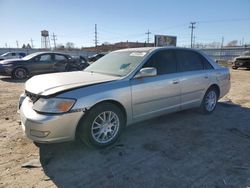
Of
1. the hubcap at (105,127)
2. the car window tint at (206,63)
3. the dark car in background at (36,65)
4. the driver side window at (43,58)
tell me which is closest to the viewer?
the hubcap at (105,127)

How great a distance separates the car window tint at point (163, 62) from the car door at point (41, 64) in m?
9.60

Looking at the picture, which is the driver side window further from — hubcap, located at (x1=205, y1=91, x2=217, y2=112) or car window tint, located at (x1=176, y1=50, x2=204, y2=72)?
hubcap, located at (x1=205, y1=91, x2=217, y2=112)

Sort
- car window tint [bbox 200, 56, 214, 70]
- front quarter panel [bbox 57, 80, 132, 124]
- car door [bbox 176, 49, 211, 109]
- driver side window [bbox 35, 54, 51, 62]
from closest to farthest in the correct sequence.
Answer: front quarter panel [bbox 57, 80, 132, 124], car door [bbox 176, 49, 211, 109], car window tint [bbox 200, 56, 214, 70], driver side window [bbox 35, 54, 51, 62]

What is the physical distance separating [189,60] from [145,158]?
2.72 metres

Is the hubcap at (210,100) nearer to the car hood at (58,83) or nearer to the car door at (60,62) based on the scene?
the car hood at (58,83)

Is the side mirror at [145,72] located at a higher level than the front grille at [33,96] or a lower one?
higher

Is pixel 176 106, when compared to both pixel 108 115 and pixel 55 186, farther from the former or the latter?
pixel 55 186

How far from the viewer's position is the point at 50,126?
10.7 ft

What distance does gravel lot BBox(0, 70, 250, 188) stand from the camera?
3.01m

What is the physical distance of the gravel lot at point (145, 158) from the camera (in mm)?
3008

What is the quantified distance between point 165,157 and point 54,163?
1.62 meters

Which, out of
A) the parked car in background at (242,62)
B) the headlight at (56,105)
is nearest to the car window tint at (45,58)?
the headlight at (56,105)

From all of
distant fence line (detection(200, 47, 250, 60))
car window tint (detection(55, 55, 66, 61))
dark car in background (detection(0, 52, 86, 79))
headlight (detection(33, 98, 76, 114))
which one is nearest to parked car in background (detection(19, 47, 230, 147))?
headlight (detection(33, 98, 76, 114))

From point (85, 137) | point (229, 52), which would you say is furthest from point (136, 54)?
point (229, 52)
